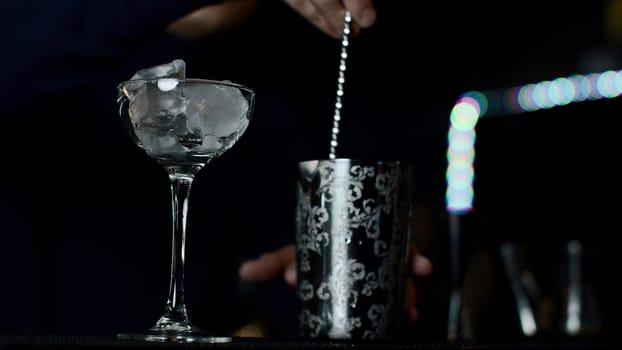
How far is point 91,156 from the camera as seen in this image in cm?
189

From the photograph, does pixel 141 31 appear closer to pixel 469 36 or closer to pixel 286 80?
pixel 286 80

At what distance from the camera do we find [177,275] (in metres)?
0.86

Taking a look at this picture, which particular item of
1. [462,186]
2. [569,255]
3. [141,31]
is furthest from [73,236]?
[462,186]

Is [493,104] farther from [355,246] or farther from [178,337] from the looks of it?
[178,337]

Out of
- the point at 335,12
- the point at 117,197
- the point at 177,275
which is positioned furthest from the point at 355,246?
the point at 117,197

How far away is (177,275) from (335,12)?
448 mm

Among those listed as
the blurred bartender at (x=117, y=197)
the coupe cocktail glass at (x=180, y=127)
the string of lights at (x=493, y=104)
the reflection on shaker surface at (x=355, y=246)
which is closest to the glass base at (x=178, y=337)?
the coupe cocktail glass at (x=180, y=127)

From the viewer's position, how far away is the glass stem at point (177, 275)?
85 centimetres

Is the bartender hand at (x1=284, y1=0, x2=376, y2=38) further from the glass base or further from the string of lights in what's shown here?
the string of lights

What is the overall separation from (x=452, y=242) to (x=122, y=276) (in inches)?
37.1

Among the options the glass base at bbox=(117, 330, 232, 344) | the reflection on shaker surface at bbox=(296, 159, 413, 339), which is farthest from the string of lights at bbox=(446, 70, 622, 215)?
the glass base at bbox=(117, 330, 232, 344)

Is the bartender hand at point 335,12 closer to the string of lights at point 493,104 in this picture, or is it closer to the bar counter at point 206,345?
the bar counter at point 206,345

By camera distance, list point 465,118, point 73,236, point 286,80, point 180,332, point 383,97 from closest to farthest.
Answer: point 180,332 < point 73,236 < point 286,80 < point 383,97 < point 465,118

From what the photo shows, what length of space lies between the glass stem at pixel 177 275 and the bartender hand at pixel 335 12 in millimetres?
337
